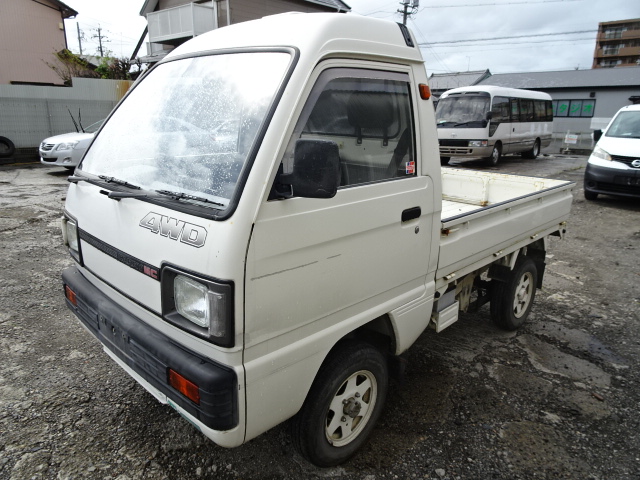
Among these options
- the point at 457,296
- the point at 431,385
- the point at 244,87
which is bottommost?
the point at 431,385

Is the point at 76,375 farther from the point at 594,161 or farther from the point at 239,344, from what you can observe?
the point at 594,161

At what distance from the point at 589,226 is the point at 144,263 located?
8.35 meters

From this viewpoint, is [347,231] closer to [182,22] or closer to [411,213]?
[411,213]

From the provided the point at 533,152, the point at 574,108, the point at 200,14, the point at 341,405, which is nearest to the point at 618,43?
the point at 574,108

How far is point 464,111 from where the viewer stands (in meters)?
15.5

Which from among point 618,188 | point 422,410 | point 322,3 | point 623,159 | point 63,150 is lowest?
point 422,410

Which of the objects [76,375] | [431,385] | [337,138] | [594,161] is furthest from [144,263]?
[594,161]

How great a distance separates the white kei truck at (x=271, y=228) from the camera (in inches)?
72.4

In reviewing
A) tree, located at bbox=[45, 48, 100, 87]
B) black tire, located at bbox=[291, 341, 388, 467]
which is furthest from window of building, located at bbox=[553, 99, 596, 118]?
black tire, located at bbox=[291, 341, 388, 467]

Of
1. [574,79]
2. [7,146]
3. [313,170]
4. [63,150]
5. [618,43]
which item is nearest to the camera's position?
[313,170]

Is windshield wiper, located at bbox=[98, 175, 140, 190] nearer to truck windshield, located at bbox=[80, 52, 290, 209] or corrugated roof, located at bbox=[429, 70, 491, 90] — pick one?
truck windshield, located at bbox=[80, 52, 290, 209]

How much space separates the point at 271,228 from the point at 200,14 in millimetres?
21752

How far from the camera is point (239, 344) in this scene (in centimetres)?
183

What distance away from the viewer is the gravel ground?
8.37ft
